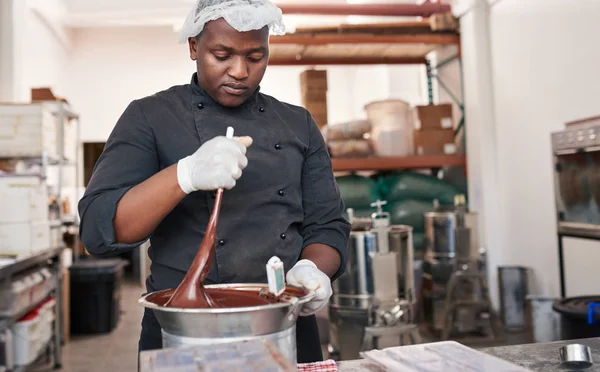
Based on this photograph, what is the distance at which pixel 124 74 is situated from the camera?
26.7 ft

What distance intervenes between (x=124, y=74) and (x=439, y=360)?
786 centimetres

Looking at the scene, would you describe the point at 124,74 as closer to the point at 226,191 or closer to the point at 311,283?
the point at 226,191

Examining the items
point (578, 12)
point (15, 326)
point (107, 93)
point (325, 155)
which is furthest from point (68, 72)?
point (325, 155)

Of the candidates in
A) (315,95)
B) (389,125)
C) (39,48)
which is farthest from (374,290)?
(39,48)

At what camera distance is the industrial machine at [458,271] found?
4379mm

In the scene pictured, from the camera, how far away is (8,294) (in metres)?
3.09

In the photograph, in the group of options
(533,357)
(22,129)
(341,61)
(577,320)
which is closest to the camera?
(533,357)

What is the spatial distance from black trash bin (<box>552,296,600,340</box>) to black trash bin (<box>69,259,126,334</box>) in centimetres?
361

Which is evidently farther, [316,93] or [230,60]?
[316,93]

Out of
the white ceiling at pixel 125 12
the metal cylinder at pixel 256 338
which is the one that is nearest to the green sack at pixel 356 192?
the white ceiling at pixel 125 12

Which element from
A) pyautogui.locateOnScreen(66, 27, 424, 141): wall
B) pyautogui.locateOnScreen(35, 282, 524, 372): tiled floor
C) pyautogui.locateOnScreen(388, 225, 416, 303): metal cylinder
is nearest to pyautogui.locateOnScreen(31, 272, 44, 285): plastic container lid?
pyautogui.locateOnScreen(35, 282, 524, 372): tiled floor

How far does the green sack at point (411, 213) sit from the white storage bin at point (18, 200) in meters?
2.86

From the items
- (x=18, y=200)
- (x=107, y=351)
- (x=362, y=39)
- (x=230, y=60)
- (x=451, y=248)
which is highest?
(x=362, y=39)

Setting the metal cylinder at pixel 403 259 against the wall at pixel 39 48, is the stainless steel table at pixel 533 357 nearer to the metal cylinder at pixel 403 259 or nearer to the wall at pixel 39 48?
the metal cylinder at pixel 403 259
